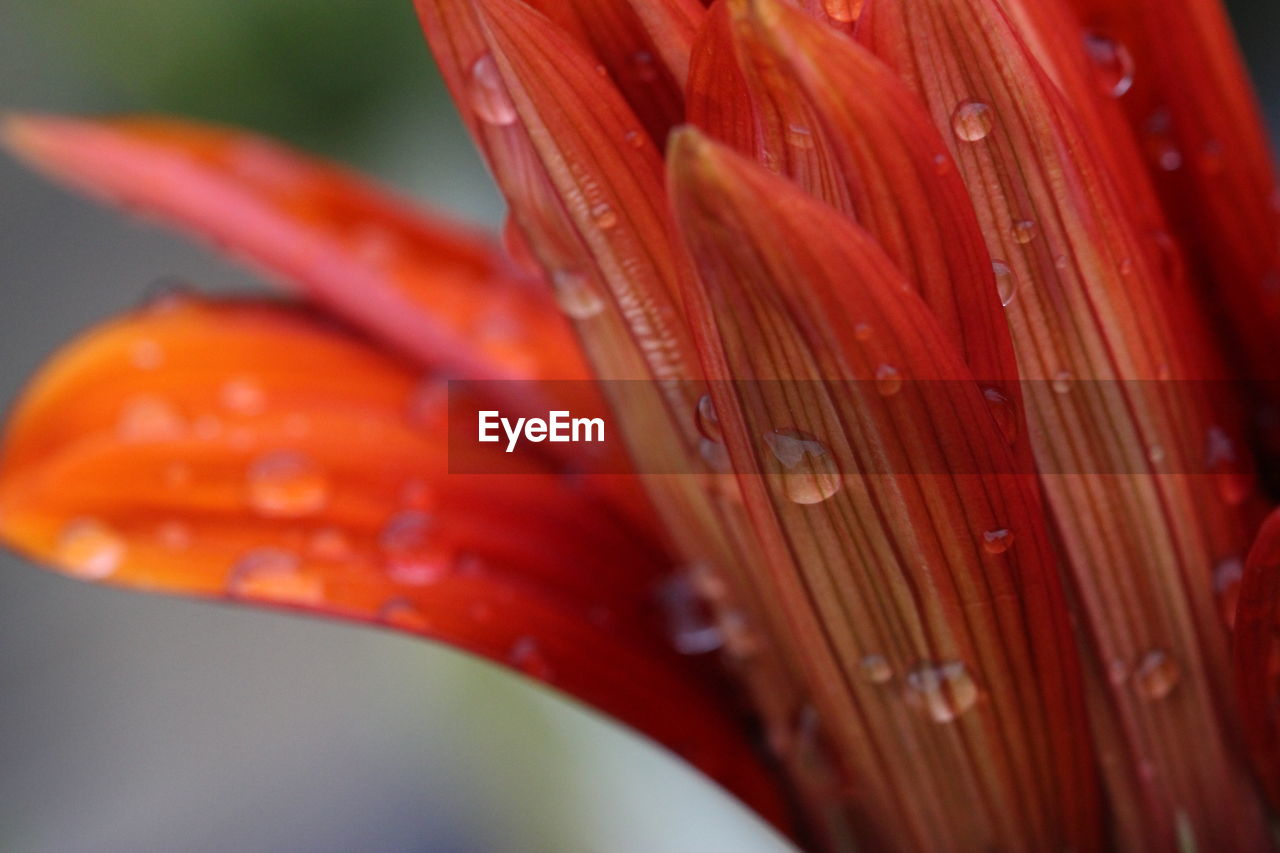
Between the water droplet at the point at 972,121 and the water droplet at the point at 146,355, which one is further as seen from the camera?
the water droplet at the point at 146,355

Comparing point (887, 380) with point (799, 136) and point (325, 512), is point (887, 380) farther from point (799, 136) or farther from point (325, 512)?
point (325, 512)

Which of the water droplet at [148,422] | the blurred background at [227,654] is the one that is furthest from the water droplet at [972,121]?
the blurred background at [227,654]

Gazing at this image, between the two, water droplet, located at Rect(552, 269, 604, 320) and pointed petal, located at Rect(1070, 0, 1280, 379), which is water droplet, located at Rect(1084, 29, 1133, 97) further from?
water droplet, located at Rect(552, 269, 604, 320)

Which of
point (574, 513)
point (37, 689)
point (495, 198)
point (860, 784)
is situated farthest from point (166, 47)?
point (860, 784)

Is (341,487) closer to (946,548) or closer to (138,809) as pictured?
(946,548)

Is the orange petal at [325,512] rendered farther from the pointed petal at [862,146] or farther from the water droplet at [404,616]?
the pointed petal at [862,146]

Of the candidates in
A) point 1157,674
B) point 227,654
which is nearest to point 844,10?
point 1157,674

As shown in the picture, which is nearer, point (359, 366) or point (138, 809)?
point (359, 366)
